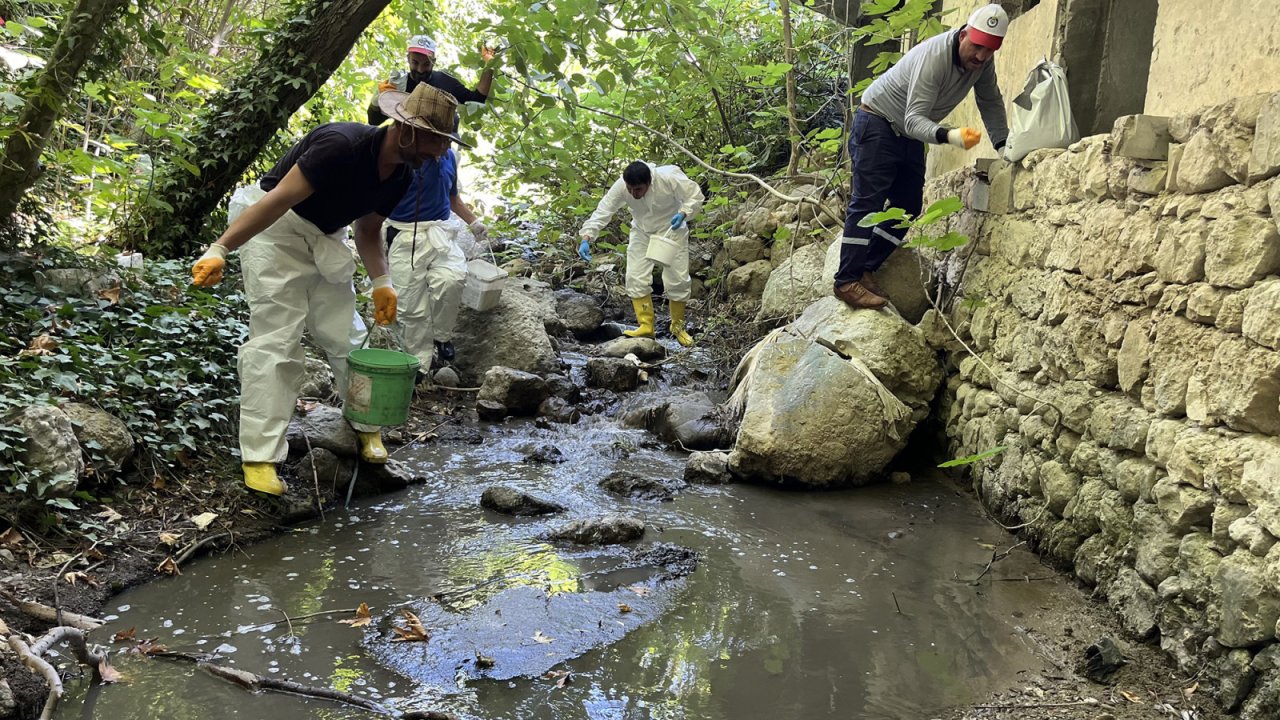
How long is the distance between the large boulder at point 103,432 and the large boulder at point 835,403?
114 inches

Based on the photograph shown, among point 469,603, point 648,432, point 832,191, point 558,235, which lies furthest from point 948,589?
point 558,235

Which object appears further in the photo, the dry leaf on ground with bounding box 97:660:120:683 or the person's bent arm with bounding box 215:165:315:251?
the person's bent arm with bounding box 215:165:315:251

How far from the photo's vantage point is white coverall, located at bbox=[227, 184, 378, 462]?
368 centimetres

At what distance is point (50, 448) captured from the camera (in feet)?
10.3

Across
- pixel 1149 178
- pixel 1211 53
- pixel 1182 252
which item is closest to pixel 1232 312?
pixel 1182 252

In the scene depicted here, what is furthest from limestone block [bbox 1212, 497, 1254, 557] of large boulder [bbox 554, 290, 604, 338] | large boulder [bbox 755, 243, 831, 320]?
large boulder [bbox 554, 290, 604, 338]

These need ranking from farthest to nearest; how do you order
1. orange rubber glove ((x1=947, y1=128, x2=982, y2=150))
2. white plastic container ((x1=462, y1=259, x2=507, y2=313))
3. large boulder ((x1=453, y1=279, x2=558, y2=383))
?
large boulder ((x1=453, y1=279, x2=558, y2=383)), white plastic container ((x1=462, y1=259, x2=507, y2=313)), orange rubber glove ((x1=947, y1=128, x2=982, y2=150))

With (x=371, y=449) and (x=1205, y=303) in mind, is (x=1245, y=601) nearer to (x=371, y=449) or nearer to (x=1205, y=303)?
(x=1205, y=303)

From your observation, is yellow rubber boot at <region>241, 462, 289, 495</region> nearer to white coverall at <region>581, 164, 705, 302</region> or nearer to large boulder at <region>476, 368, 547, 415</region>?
large boulder at <region>476, 368, 547, 415</region>

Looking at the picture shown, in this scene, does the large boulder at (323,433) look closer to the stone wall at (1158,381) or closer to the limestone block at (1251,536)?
the stone wall at (1158,381)

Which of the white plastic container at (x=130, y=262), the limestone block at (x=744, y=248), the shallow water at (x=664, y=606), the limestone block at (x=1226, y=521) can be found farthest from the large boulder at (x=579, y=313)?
the limestone block at (x=1226, y=521)

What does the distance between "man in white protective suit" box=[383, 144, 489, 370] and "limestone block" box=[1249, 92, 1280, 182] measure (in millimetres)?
4514

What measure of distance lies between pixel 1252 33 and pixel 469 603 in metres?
3.19

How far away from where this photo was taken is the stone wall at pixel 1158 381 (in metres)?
2.43
